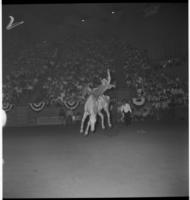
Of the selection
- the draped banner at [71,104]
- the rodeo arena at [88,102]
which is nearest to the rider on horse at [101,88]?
the rodeo arena at [88,102]

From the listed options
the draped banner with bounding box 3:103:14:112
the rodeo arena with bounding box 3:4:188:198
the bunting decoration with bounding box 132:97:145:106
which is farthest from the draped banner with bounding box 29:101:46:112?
the bunting decoration with bounding box 132:97:145:106

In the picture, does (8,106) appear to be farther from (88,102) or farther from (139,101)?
(139,101)

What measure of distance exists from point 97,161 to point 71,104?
65cm

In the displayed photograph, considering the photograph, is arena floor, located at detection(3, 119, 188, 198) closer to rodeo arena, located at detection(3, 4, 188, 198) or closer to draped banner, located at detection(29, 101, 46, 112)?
rodeo arena, located at detection(3, 4, 188, 198)

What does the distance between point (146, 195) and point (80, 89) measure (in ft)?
4.17

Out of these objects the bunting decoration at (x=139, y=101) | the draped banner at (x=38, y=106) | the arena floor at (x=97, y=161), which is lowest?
the arena floor at (x=97, y=161)

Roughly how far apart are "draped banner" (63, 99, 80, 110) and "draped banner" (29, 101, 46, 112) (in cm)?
23

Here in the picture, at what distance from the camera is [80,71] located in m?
3.03

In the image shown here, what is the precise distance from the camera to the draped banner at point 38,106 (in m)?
3.03

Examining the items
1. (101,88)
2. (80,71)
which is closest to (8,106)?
(80,71)

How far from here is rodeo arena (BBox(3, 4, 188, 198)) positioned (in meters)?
2.97

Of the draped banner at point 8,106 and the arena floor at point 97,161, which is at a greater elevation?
the draped banner at point 8,106

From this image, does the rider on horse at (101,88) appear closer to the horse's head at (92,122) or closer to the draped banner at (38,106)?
the horse's head at (92,122)

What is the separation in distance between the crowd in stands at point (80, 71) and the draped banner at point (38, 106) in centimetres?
4
